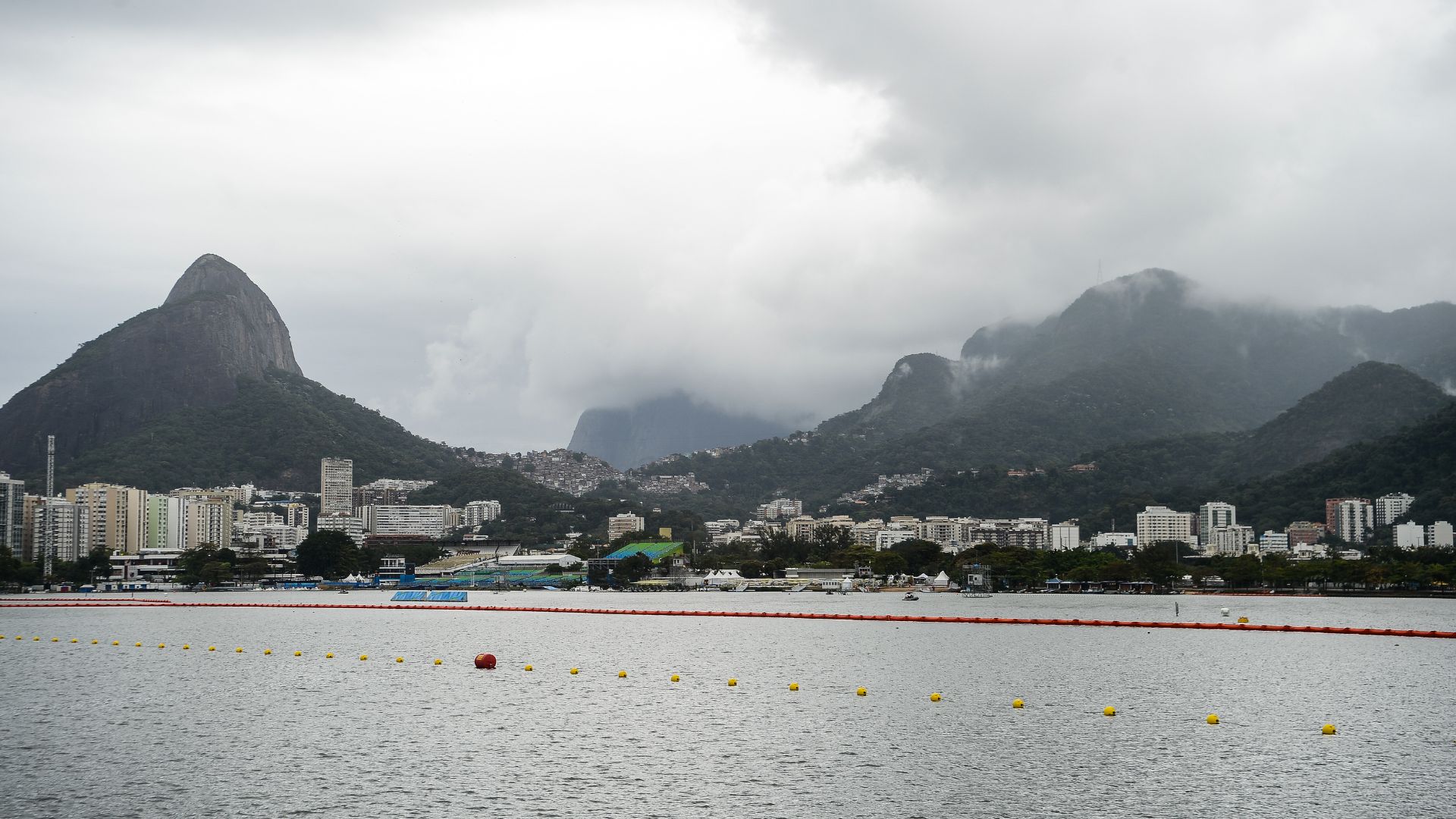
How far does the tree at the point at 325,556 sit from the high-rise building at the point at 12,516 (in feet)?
166

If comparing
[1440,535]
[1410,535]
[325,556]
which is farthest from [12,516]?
[1440,535]

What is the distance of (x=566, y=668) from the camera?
56.1 metres

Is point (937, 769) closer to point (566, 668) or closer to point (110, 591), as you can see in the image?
point (566, 668)

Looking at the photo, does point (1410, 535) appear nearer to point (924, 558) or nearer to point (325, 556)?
point (924, 558)

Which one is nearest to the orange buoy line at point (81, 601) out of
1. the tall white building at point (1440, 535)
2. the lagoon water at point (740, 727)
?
the lagoon water at point (740, 727)

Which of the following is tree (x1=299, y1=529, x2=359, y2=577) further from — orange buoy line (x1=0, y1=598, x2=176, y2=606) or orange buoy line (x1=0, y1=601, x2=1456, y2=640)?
orange buoy line (x1=0, y1=601, x2=1456, y2=640)

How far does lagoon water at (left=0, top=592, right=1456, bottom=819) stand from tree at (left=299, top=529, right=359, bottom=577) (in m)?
107

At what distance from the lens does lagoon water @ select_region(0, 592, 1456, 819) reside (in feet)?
88.1

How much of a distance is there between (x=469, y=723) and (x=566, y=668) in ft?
59.3

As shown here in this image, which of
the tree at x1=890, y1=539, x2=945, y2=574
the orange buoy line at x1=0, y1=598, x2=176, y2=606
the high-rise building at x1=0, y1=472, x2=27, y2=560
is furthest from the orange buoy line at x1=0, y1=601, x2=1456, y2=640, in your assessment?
the high-rise building at x1=0, y1=472, x2=27, y2=560

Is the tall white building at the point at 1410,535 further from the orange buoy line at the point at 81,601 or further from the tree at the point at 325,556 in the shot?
the orange buoy line at the point at 81,601

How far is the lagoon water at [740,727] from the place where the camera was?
88.1ft

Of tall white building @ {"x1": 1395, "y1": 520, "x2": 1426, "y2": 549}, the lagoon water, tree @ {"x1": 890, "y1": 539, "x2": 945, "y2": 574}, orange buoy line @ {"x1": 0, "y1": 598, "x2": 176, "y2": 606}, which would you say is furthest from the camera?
tall white building @ {"x1": 1395, "y1": 520, "x2": 1426, "y2": 549}

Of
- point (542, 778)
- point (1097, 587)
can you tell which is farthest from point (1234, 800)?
point (1097, 587)
